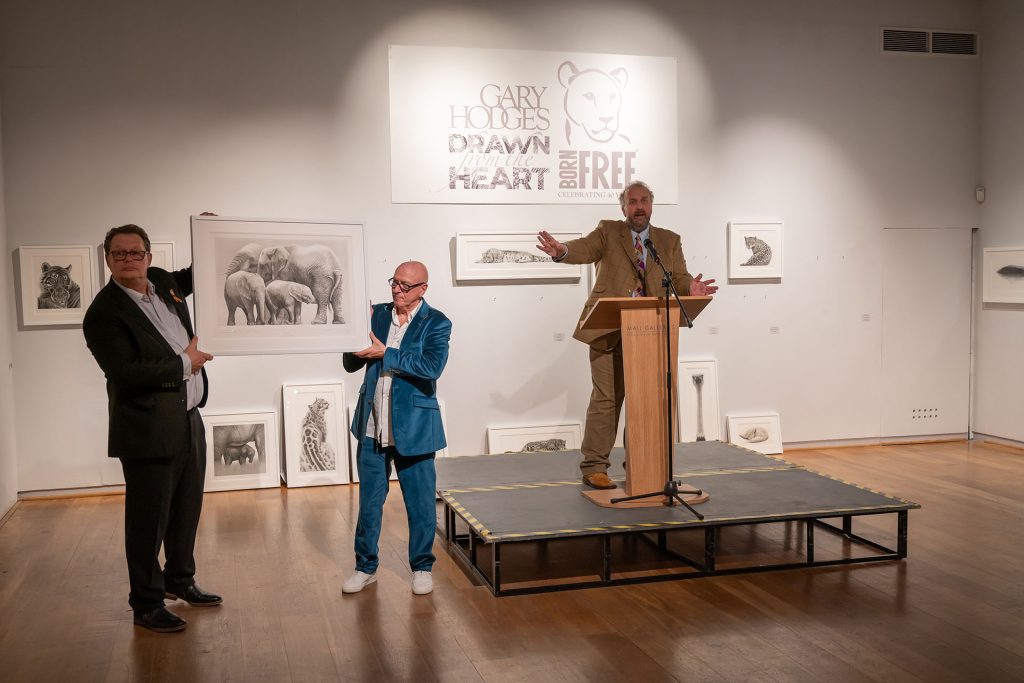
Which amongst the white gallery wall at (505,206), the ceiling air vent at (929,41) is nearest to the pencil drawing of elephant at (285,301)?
the white gallery wall at (505,206)

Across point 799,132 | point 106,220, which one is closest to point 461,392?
point 106,220

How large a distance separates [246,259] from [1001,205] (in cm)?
734

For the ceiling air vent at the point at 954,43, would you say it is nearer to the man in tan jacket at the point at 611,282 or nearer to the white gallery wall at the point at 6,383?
the man in tan jacket at the point at 611,282

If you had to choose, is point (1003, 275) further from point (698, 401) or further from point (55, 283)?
point (55, 283)

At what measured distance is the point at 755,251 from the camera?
8.35m

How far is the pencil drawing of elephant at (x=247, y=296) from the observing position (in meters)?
4.12

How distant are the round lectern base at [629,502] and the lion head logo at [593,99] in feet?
11.8

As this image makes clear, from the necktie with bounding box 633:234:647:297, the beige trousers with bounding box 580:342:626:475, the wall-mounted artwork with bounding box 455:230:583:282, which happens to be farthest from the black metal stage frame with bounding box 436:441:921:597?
the wall-mounted artwork with bounding box 455:230:583:282

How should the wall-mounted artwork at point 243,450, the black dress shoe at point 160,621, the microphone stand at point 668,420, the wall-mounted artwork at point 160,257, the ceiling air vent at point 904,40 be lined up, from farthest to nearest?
the ceiling air vent at point 904,40 < the wall-mounted artwork at point 243,450 < the wall-mounted artwork at point 160,257 < the microphone stand at point 668,420 < the black dress shoe at point 160,621

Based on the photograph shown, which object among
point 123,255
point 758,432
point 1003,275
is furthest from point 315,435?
point 1003,275

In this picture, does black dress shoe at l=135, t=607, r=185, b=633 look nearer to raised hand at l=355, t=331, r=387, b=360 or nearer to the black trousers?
the black trousers

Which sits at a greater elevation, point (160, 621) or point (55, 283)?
point (55, 283)

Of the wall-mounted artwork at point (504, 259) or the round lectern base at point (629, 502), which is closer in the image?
the round lectern base at point (629, 502)

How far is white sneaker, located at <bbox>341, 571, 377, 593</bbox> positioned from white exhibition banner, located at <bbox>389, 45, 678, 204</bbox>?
12.0ft
